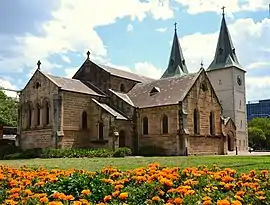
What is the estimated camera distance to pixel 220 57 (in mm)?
71750

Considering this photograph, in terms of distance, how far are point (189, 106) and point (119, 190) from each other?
1420 inches

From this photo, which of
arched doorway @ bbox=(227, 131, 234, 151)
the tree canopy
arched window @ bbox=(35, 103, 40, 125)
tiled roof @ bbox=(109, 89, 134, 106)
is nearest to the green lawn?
arched window @ bbox=(35, 103, 40, 125)

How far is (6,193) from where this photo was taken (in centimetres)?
680

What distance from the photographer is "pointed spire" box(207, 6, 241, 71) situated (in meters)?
70.6

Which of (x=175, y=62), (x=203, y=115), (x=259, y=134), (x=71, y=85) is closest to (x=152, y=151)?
(x=203, y=115)

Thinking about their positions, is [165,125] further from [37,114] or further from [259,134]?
[259,134]

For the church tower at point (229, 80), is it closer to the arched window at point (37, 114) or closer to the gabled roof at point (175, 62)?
the gabled roof at point (175, 62)

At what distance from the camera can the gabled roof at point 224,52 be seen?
7062 centimetres

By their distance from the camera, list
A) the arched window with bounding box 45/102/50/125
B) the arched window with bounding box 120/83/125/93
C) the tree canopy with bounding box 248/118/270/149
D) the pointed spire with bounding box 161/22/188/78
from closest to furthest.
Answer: the arched window with bounding box 45/102/50/125
the arched window with bounding box 120/83/125/93
the pointed spire with bounding box 161/22/188/78
the tree canopy with bounding box 248/118/270/149

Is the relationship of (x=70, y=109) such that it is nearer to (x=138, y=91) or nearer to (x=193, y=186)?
(x=138, y=91)

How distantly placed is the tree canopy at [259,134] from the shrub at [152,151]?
195 ft

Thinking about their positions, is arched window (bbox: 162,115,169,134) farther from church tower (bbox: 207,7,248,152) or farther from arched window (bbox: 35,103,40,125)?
church tower (bbox: 207,7,248,152)

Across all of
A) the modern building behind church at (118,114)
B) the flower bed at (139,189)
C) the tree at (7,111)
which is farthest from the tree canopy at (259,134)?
the flower bed at (139,189)

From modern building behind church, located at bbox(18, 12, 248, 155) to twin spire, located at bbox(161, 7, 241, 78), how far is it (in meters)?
25.4
